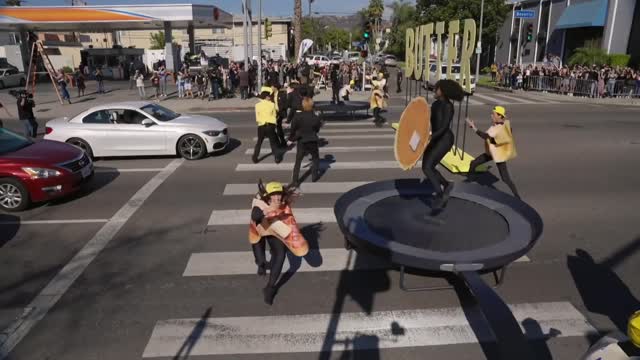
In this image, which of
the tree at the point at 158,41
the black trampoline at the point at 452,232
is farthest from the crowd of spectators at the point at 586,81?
the tree at the point at 158,41

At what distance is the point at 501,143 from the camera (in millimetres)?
8727

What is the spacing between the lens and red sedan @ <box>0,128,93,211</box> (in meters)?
8.44

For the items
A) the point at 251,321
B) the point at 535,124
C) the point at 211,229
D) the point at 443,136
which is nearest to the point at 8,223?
the point at 211,229

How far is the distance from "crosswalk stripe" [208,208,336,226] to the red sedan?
9.33ft

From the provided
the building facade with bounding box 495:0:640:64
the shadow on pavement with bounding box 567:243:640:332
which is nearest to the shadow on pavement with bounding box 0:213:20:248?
the shadow on pavement with bounding box 567:243:640:332

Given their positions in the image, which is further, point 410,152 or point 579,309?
point 410,152

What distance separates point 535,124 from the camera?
1761 centimetres

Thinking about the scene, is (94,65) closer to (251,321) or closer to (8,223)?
(8,223)

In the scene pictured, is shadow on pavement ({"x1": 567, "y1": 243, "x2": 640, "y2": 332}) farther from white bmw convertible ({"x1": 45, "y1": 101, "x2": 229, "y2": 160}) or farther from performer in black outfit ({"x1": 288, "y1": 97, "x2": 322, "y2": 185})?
white bmw convertible ({"x1": 45, "y1": 101, "x2": 229, "y2": 160})

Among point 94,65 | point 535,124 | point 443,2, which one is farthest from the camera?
point 443,2

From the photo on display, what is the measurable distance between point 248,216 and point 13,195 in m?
4.27

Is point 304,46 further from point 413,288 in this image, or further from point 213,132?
point 413,288

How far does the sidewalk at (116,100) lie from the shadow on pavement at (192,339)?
18586 mm

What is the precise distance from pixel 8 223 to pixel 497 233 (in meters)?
7.85
